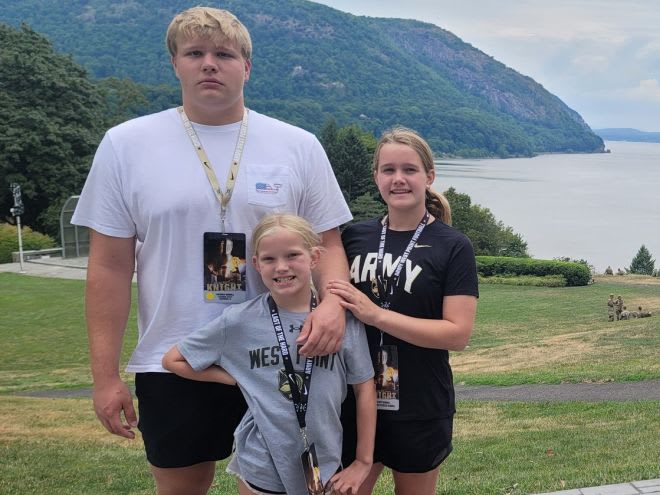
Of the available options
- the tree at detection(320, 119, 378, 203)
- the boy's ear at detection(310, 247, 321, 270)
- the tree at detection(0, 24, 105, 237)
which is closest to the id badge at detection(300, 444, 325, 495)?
the boy's ear at detection(310, 247, 321, 270)

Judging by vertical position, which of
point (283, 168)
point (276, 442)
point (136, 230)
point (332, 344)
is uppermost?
point (283, 168)

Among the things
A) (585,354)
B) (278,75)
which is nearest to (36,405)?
(585,354)

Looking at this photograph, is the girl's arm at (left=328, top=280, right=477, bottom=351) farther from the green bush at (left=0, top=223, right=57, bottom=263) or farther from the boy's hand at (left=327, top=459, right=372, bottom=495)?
the green bush at (left=0, top=223, right=57, bottom=263)

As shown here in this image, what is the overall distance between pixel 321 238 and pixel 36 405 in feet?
29.0

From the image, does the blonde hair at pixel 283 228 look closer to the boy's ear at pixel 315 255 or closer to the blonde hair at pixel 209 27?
the boy's ear at pixel 315 255

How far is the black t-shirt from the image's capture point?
2416 millimetres

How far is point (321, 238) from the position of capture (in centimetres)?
244

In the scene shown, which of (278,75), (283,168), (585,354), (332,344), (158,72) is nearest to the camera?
(332,344)

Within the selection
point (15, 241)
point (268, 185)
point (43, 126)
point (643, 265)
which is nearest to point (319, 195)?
point (268, 185)

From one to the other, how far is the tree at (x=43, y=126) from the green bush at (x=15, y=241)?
254cm

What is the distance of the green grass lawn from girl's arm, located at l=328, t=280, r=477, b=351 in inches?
99.6

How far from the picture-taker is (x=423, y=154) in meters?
2.52

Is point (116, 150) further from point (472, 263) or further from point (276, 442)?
point (472, 263)

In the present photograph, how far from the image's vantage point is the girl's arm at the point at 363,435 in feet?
7.59
